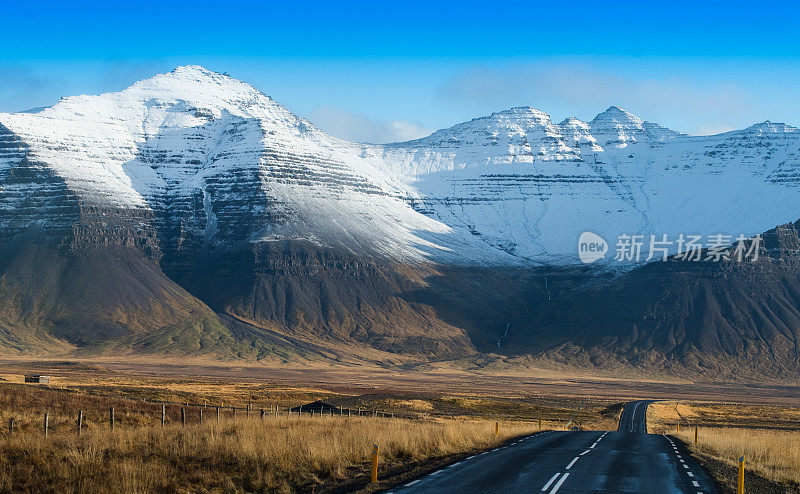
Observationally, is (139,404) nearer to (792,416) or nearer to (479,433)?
(479,433)

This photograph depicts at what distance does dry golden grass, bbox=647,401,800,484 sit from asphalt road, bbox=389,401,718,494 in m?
2.41

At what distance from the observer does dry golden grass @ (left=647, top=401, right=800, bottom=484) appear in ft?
117

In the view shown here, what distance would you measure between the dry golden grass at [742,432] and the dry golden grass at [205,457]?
11880 millimetres

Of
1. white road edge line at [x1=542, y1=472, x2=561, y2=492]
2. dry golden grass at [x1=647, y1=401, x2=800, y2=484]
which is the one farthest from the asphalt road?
dry golden grass at [x1=647, y1=401, x2=800, y2=484]

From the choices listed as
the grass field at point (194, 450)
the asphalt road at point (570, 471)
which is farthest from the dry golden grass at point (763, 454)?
the grass field at point (194, 450)

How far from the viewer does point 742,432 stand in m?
64.9

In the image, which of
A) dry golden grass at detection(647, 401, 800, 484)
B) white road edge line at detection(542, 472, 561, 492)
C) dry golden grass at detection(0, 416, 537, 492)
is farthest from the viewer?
dry golden grass at detection(647, 401, 800, 484)

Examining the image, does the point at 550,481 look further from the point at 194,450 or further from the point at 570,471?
the point at 194,450

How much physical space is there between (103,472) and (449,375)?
170 m

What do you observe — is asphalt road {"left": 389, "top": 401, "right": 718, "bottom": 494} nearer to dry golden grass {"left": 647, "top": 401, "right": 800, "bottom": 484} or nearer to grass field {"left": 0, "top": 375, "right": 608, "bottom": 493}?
grass field {"left": 0, "top": 375, "right": 608, "bottom": 493}

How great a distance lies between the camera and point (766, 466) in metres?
35.1

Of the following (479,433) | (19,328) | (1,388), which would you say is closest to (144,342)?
(19,328)

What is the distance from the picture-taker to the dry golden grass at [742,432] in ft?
117

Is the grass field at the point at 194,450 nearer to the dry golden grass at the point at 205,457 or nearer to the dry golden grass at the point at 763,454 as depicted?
the dry golden grass at the point at 205,457
